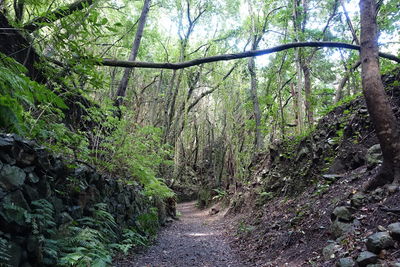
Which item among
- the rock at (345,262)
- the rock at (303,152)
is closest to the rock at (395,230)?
the rock at (345,262)

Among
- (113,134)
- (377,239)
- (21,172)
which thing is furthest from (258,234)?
(21,172)

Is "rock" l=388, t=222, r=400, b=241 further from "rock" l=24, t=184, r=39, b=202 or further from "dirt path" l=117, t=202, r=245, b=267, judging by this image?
"rock" l=24, t=184, r=39, b=202

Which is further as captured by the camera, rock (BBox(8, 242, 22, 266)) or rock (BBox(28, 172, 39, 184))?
rock (BBox(28, 172, 39, 184))

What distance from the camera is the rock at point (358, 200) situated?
3951mm

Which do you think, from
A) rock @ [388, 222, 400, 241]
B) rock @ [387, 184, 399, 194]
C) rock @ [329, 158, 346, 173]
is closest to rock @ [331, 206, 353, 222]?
rock @ [387, 184, 399, 194]

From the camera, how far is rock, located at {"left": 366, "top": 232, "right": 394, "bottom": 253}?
9.12 feet

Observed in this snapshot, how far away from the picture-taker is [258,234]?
6418 mm

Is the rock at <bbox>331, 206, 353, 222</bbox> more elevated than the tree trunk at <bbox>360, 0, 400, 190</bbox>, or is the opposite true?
the tree trunk at <bbox>360, 0, 400, 190</bbox>

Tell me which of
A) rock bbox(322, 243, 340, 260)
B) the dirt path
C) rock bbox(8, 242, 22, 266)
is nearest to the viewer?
rock bbox(8, 242, 22, 266)

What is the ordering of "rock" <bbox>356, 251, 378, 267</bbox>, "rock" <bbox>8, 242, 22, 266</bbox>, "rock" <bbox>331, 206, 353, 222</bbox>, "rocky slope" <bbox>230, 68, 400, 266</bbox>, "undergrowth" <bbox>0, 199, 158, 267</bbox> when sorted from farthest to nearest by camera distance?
"rock" <bbox>331, 206, 353, 222</bbox> → "rocky slope" <bbox>230, 68, 400, 266</bbox> → "rock" <bbox>356, 251, 378, 267</bbox> → "undergrowth" <bbox>0, 199, 158, 267</bbox> → "rock" <bbox>8, 242, 22, 266</bbox>

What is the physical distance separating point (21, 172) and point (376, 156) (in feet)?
19.3

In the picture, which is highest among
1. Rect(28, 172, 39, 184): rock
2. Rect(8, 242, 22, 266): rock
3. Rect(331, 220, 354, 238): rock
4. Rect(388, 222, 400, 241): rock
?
Rect(28, 172, 39, 184): rock

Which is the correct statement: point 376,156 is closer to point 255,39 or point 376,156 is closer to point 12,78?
point 12,78

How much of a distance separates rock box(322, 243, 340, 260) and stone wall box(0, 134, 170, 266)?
11.6 ft
